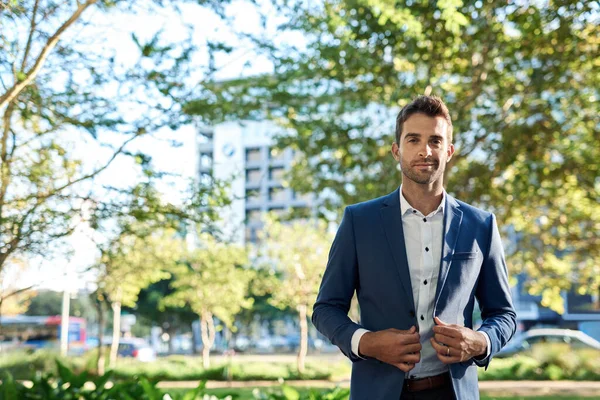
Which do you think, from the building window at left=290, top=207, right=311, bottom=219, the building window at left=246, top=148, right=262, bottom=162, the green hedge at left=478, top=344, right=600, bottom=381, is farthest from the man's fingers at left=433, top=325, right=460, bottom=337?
the building window at left=246, top=148, right=262, bottom=162

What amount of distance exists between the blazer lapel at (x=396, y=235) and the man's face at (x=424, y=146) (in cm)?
14

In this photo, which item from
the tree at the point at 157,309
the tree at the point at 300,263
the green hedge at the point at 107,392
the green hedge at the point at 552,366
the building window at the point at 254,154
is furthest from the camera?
the building window at the point at 254,154

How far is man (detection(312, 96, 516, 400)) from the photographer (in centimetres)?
235

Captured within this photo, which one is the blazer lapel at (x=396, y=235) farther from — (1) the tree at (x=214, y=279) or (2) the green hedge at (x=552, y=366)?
(1) the tree at (x=214, y=279)

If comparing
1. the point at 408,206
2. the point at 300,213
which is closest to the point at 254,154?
the point at 300,213

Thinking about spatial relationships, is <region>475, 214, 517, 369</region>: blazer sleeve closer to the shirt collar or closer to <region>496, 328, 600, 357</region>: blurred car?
the shirt collar

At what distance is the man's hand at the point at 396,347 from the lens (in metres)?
2.18

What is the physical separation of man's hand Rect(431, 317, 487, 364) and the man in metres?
0.01

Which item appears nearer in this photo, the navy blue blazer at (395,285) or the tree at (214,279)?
the navy blue blazer at (395,285)

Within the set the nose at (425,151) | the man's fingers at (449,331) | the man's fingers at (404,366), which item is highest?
the nose at (425,151)

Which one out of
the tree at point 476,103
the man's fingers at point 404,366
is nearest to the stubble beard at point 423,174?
the man's fingers at point 404,366

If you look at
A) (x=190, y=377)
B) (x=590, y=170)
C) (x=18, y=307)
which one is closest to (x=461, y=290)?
(x=590, y=170)

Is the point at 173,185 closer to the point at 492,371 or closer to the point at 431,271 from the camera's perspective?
the point at 431,271

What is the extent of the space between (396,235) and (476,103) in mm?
10993
